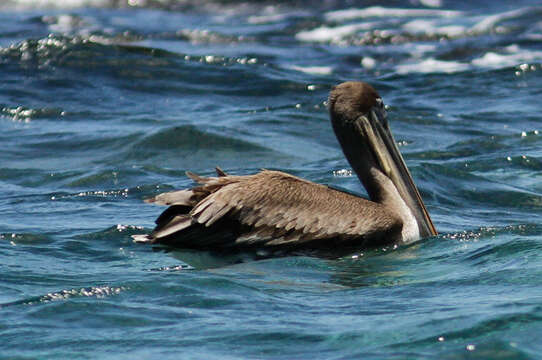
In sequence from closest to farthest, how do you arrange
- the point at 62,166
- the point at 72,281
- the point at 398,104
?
the point at 72,281
the point at 62,166
the point at 398,104

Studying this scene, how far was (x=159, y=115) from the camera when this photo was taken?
1232 centimetres

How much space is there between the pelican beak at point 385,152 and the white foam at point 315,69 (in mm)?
7495

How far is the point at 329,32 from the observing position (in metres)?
17.8

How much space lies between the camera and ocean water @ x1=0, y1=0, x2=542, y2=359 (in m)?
4.68

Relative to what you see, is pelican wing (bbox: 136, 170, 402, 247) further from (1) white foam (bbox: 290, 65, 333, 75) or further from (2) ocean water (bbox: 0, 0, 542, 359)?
(1) white foam (bbox: 290, 65, 333, 75)

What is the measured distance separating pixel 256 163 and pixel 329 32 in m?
8.03

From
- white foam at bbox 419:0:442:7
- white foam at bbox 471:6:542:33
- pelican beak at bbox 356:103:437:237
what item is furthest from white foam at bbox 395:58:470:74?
pelican beak at bbox 356:103:437:237

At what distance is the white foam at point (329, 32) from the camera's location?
57.2 feet

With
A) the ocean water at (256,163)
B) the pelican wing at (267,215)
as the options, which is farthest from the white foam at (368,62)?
the pelican wing at (267,215)

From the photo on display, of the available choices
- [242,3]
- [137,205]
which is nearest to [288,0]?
[242,3]

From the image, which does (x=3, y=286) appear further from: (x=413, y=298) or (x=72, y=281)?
(x=413, y=298)

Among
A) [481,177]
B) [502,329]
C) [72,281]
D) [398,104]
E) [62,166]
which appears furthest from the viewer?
[398,104]

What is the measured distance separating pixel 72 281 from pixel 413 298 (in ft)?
5.91

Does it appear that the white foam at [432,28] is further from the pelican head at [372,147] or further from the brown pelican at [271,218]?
the brown pelican at [271,218]
